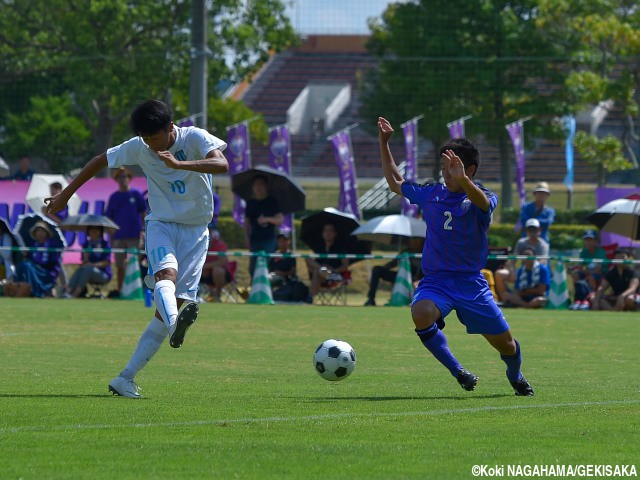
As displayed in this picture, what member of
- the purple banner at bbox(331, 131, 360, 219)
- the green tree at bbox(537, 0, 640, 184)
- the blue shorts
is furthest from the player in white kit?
the green tree at bbox(537, 0, 640, 184)

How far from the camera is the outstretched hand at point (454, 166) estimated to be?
8961 millimetres

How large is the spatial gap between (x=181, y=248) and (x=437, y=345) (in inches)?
74.5

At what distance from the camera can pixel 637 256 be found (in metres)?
25.9

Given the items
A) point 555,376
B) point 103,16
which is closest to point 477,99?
point 103,16

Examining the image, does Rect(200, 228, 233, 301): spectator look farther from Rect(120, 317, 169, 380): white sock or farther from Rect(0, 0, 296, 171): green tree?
Rect(0, 0, 296, 171): green tree

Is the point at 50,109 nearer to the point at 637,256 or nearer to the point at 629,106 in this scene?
the point at 629,106

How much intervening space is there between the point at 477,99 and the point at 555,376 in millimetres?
38922

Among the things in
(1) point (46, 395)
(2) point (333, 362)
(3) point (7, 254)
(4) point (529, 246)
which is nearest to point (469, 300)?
(2) point (333, 362)

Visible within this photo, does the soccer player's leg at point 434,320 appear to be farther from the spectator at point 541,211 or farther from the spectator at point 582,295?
the spectator at point 541,211

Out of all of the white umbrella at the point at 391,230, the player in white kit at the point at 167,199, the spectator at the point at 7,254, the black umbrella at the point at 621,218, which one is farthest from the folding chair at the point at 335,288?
the player in white kit at the point at 167,199

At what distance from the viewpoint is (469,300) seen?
30.5 ft

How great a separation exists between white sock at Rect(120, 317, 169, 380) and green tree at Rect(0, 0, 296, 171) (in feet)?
115

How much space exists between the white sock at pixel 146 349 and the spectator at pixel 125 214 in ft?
46.1

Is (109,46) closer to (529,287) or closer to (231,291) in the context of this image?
(231,291)
